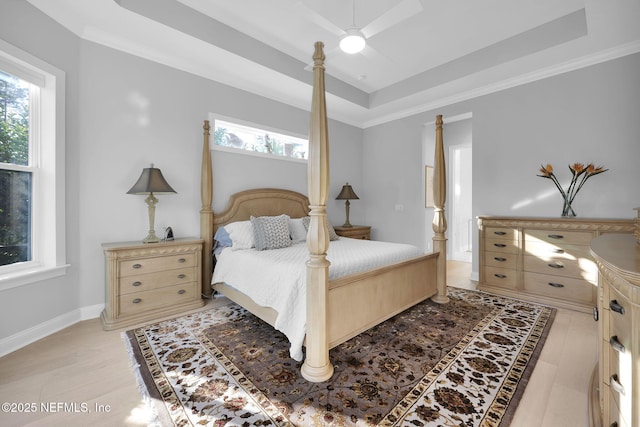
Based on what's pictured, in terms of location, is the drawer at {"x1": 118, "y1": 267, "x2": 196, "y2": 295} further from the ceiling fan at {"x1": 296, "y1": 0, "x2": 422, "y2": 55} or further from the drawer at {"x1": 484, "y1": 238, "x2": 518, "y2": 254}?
the drawer at {"x1": 484, "y1": 238, "x2": 518, "y2": 254}

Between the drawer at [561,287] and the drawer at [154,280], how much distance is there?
12.5ft

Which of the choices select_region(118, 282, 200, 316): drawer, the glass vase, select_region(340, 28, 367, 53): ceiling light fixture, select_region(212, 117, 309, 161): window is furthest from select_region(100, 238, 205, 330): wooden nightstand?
the glass vase

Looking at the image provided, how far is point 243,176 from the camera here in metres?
3.80

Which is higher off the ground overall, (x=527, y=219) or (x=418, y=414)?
(x=527, y=219)

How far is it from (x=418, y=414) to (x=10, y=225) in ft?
10.8

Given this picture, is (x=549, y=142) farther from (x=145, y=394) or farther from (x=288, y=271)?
(x=145, y=394)

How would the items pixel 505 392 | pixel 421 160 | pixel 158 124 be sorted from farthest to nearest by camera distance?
pixel 421 160 < pixel 158 124 < pixel 505 392

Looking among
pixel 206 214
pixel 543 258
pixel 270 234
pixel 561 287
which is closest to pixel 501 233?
pixel 543 258

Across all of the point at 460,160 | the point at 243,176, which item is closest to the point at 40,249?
the point at 243,176

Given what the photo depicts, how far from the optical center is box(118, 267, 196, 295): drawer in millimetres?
2549

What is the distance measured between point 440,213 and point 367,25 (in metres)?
2.01

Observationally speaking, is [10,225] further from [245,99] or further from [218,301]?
[245,99]

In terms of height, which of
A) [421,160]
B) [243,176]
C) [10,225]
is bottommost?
[10,225]

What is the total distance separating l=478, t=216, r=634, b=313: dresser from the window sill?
179 inches
